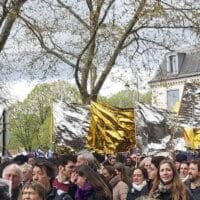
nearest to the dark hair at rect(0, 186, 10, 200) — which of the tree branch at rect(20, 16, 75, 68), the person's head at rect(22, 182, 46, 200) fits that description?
the person's head at rect(22, 182, 46, 200)

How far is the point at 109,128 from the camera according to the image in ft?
44.0

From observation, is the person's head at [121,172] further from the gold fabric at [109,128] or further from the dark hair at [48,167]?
the gold fabric at [109,128]

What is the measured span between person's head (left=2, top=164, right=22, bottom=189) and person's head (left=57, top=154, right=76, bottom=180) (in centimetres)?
79

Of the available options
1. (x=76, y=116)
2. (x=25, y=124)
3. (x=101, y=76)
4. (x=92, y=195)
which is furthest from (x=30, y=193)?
(x=25, y=124)

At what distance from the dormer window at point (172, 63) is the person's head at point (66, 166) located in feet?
198

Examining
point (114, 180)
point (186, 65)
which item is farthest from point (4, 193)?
point (186, 65)

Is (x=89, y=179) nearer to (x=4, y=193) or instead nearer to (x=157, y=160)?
(x=157, y=160)

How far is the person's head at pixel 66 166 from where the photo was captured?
7.95m

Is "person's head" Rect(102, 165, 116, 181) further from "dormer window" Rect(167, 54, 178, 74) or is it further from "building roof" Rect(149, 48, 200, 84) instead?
"dormer window" Rect(167, 54, 178, 74)

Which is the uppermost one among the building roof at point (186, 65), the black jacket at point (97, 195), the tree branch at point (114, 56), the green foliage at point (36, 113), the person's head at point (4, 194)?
the building roof at point (186, 65)

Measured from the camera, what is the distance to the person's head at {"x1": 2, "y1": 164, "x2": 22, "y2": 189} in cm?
716

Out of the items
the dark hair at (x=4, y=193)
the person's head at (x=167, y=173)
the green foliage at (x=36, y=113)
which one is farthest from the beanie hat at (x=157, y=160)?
the green foliage at (x=36, y=113)

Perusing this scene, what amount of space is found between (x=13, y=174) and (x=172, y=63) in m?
62.9

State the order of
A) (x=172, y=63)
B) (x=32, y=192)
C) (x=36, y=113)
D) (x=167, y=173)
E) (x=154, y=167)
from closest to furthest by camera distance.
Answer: (x=32, y=192) < (x=167, y=173) < (x=154, y=167) < (x=36, y=113) < (x=172, y=63)
